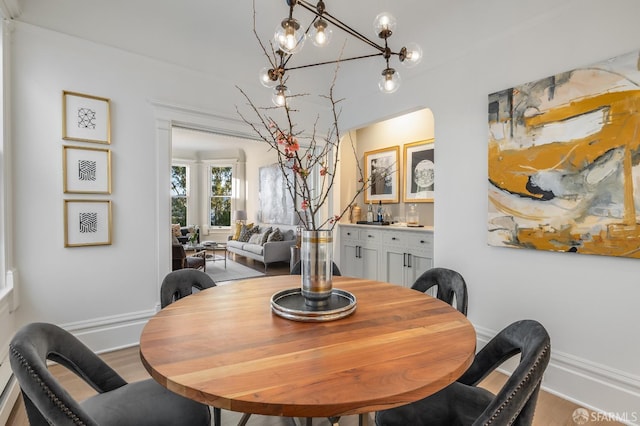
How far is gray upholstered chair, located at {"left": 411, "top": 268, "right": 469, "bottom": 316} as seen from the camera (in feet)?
5.77

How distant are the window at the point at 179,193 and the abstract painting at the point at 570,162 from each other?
27.9 feet

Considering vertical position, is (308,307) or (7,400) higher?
(308,307)

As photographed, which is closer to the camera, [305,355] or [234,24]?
[305,355]

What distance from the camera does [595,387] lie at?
6.51 ft

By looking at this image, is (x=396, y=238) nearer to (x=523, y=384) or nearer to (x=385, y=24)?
(x=385, y=24)

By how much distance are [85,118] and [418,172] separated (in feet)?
12.0

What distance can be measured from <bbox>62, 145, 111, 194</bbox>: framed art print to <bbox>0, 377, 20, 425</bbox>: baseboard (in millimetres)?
1409

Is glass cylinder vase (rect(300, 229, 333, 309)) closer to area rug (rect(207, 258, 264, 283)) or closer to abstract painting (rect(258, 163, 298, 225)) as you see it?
area rug (rect(207, 258, 264, 283))

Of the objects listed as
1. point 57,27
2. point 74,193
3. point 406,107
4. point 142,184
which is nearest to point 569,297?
point 406,107

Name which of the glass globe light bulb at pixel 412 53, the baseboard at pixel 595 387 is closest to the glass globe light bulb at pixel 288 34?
the glass globe light bulb at pixel 412 53

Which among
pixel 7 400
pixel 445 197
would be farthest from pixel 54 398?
pixel 445 197

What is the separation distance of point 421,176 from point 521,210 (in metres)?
1.88

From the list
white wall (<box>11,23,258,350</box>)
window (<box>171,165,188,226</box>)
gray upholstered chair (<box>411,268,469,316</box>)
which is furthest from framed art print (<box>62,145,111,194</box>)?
window (<box>171,165,188,226</box>)

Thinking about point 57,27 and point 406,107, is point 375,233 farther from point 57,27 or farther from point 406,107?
point 57,27
